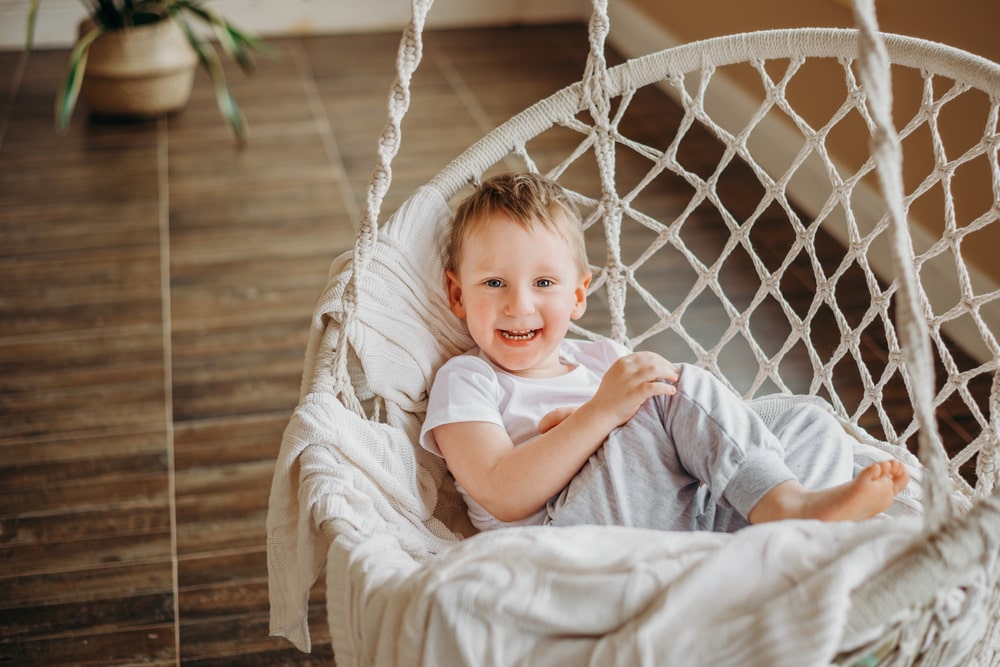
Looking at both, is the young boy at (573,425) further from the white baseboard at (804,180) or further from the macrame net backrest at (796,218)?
the white baseboard at (804,180)

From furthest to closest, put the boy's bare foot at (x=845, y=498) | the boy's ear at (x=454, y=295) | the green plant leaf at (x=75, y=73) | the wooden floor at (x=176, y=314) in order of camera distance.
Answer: the green plant leaf at (x=75, y=73)
the wooden floor at (x=176, y=314)
the boy's ear at (x=454, y=295)
the boy's bare foot at (x=845, y=498)

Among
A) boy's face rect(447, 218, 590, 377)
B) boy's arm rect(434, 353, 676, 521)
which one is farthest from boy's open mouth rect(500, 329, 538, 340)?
boy's arm rect(434, 353, 676, 521)

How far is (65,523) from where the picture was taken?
1656 millimetres

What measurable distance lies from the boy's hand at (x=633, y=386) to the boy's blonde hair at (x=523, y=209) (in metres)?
0.19

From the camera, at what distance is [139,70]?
300cm

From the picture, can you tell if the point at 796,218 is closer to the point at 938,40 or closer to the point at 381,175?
the point at 381,175

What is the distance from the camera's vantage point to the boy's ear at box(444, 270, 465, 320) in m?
1.22

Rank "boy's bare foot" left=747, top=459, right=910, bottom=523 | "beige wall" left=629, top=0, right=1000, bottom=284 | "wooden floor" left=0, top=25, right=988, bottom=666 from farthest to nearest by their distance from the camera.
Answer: "beige wall" left=629, top=0, right=1000, bottom=284
"wooden floor" left=0, top=25, right=988, bottom=666
"boy's bare foot" left=747, top=459, right=910, bottom=523

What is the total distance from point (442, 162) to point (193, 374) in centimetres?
103

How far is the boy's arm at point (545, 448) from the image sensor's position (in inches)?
40.2

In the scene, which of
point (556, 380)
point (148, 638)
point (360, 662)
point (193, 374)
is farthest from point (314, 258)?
point (360, 662)

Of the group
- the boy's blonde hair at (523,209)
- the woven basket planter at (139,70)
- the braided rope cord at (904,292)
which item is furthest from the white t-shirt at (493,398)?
the woven basket planter at (139,70)

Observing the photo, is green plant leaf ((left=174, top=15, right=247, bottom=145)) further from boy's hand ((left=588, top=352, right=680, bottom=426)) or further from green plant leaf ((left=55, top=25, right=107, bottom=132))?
boy's hand ((left=588, top=352, right=680, bottom=426))

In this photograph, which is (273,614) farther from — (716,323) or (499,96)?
(499,96)
